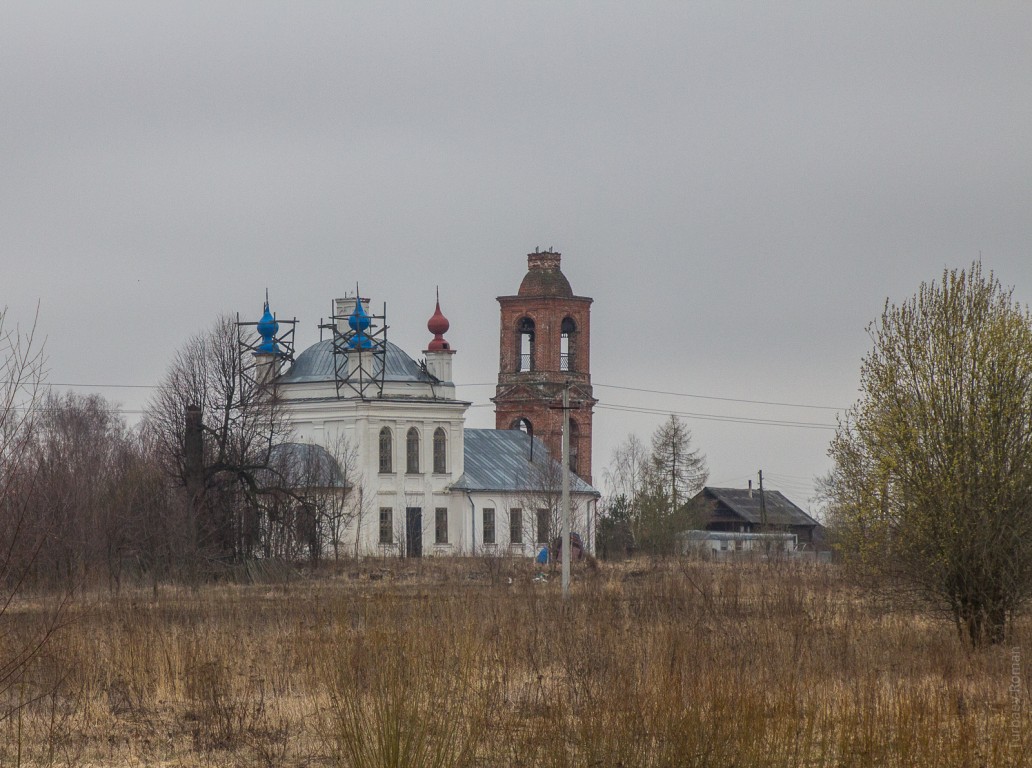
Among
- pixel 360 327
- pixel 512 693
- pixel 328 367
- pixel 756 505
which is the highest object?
pixel 360 327

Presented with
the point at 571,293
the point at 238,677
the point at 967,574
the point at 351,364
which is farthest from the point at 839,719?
the point at 571,293

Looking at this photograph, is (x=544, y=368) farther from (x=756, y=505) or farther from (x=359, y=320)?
(x=756, y=505)

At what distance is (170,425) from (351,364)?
1594 centimetres

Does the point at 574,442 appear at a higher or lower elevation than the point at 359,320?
lower

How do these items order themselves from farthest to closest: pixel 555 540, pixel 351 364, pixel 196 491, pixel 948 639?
pixel 351 364
pixel 555 540
pixel 196 491
pixel 948 639

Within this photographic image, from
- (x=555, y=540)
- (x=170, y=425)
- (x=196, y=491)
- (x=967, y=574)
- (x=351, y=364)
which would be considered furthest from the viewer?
(x=351, y=364)

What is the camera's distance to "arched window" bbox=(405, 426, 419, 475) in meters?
60.3

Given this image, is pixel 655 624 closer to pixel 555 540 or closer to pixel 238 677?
pixel 238 677

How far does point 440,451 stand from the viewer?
61156 mm

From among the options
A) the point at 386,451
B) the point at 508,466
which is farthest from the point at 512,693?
the point at 508,466

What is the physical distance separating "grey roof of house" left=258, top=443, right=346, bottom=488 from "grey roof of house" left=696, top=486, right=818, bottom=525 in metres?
25.1

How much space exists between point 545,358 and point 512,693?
54691mm

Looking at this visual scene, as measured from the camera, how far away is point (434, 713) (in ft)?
32.5

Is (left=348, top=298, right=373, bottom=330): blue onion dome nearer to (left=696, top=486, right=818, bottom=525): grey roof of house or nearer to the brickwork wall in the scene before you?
the brickwork wall
